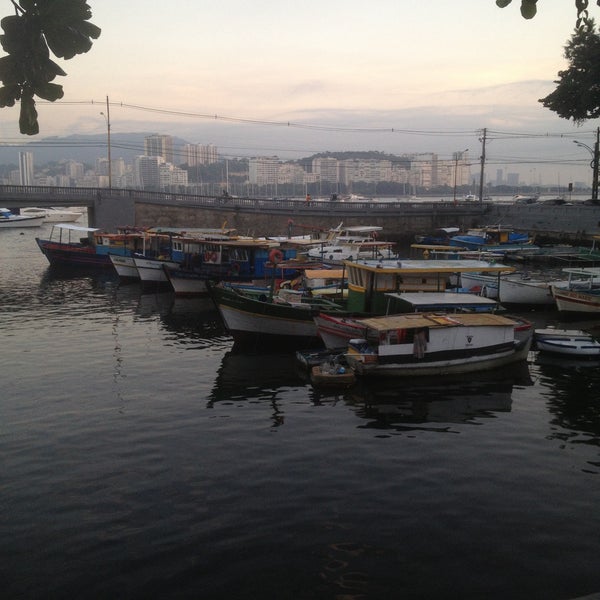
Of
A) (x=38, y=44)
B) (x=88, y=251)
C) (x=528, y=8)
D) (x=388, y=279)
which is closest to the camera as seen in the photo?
(x=38, y=44)

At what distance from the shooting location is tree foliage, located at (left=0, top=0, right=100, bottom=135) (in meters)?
4.73

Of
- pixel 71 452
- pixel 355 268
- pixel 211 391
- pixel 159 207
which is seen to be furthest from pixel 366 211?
pixel 71 452

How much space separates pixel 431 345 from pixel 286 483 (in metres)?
11.9

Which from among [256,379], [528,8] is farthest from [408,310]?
[528,8]

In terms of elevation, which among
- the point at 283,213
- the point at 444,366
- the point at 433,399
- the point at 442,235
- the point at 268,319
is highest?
the point at 283,213

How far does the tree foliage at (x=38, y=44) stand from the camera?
473 cm

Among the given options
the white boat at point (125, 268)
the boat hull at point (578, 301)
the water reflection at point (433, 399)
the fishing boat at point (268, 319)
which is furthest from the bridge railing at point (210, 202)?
the water reflection at point (433, 399)

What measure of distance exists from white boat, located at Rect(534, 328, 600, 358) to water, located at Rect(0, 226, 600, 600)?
187 centimetres

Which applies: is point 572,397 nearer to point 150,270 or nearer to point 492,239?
point 150,270

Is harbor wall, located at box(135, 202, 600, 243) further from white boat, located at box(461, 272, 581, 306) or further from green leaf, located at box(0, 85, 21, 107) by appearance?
green leaf, located at box(0, 85, 21, 107)

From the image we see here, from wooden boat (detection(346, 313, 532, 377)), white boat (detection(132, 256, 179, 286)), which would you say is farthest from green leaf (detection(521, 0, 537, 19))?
white boat (detection(132, 256, 179, 286))

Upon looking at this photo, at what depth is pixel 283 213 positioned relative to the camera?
81750 millimetres

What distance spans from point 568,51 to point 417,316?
65285 millimetres

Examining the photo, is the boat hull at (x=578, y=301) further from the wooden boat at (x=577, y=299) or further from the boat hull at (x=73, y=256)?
the boat hull at (x=73, y=256)
